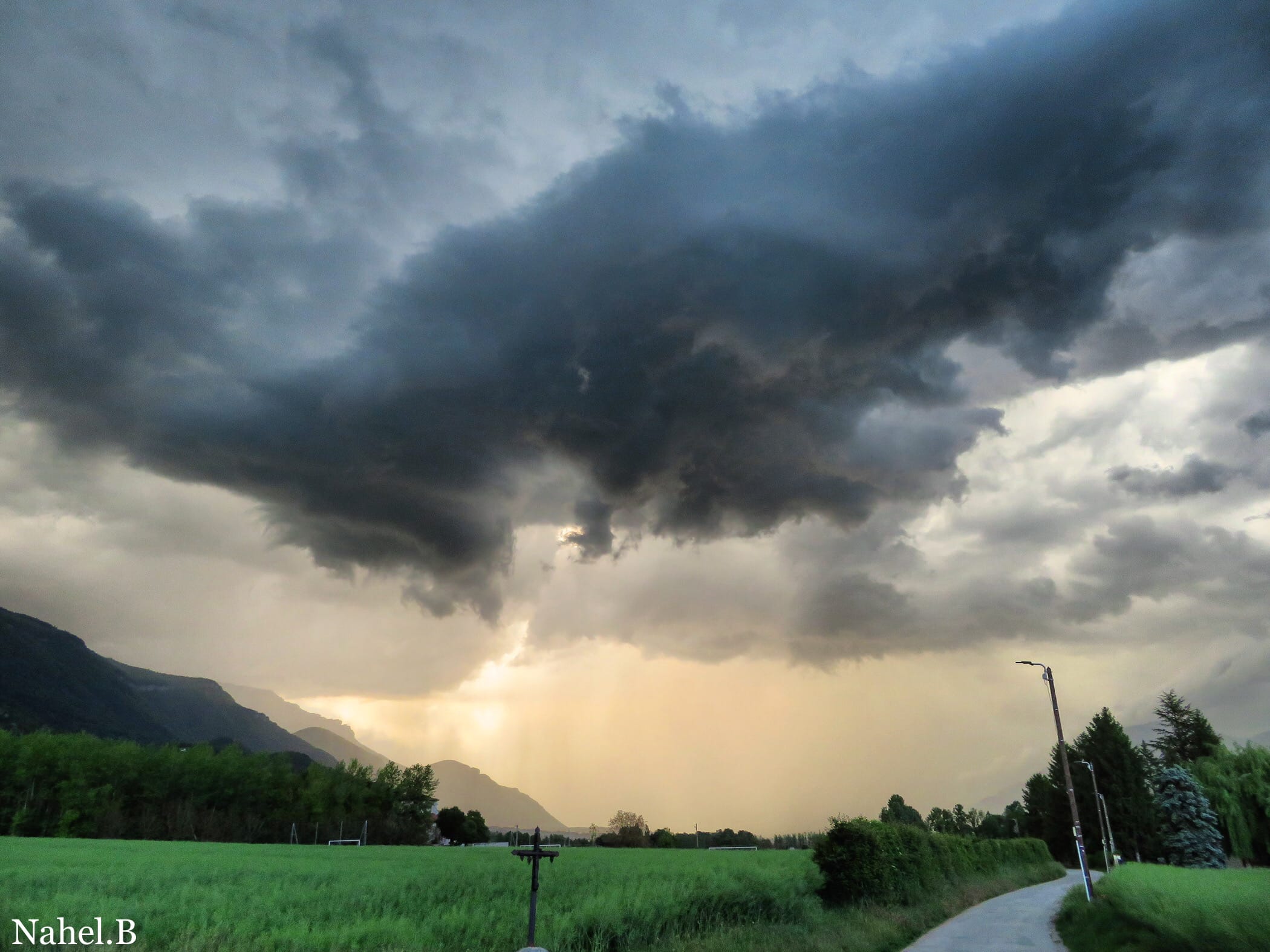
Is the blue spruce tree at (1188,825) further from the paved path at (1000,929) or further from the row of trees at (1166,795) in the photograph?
the paved path at (1000,929)

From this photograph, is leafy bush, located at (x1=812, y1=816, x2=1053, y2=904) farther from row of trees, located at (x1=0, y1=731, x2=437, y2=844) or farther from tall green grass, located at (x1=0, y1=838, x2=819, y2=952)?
row of trees, located at (x1=0, y1=731, x2=437, y2=844)

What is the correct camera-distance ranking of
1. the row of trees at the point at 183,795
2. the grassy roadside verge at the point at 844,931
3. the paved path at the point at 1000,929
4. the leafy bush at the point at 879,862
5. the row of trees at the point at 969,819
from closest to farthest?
1. the grassy roadside verge at the point at 844,931
2. the paved path at the point at 1000,929
3. the leafy bush at the point at 879,862
4. the row of trees at the point at 183,795
5. the row of trees at the point at 969,819

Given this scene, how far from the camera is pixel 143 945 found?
622 inches

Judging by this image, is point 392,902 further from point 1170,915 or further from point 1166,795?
point 1166,795

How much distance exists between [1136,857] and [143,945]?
97.3 metres

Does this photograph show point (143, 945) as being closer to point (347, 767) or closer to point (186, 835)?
point (186, 835)

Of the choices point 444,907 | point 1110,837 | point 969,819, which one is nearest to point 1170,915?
point 444,907

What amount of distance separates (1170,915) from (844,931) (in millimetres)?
9325

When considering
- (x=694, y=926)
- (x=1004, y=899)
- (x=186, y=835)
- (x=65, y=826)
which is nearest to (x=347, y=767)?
(x=186, y=835)

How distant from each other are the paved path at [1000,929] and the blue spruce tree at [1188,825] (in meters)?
22.2

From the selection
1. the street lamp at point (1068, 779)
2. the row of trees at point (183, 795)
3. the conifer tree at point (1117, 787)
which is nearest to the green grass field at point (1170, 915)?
the street lamp at point (1068, 779)

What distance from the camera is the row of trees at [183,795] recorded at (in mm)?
90562

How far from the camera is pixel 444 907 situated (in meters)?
23.6

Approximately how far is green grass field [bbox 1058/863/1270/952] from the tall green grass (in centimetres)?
925
